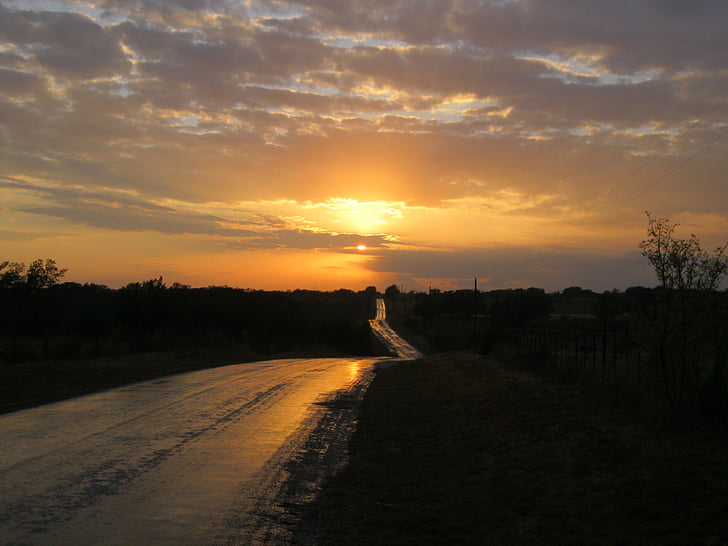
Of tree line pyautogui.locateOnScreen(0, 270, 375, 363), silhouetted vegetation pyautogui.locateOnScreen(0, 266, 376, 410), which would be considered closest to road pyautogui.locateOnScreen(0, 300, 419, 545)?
silhouetted vegetation pyautogui.locateOnScreen(0, 266, 376, 410)

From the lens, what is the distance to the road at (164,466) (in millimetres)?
6949

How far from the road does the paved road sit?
2 centimetres

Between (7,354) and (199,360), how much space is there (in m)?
11.5

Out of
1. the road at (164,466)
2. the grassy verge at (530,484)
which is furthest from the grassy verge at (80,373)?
the grassy verge at (530,484)

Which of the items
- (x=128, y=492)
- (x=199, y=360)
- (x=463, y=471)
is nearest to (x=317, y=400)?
(x=463, y=471)

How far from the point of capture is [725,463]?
8469 millimetres

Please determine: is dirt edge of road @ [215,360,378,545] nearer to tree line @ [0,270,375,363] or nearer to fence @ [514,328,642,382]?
fence @ [514,328,642,382]

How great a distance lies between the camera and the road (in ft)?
22.8

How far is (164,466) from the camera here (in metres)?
10.0

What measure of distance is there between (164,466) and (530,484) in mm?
5722

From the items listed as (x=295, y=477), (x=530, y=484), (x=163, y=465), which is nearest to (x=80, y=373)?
(x=163, y=465)

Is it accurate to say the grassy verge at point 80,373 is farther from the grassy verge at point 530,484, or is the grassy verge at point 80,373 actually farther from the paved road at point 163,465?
the grassy verge at point 530,484

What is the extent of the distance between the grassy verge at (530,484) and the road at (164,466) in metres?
0.79

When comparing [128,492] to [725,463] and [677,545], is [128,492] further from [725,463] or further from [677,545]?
[725,463]
